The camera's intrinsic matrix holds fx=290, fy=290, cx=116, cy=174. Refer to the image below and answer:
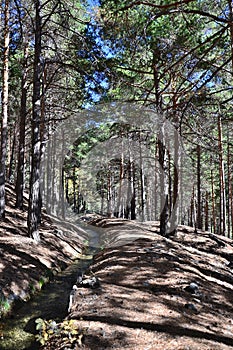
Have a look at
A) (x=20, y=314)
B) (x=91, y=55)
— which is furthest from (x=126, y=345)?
(x=91, y=55)

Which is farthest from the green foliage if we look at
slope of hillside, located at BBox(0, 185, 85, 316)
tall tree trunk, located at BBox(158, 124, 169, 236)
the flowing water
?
tall tree trunk, located at BBox(158, 124, 169, 236)

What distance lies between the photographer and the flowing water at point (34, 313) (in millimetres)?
4914

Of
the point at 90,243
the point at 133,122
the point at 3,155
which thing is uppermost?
the point at 133,122

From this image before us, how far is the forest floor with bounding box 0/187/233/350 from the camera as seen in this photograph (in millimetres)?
4387

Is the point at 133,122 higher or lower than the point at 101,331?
higher

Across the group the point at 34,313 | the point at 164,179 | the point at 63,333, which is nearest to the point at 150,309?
the point at 63,333

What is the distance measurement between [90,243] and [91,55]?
1107cm

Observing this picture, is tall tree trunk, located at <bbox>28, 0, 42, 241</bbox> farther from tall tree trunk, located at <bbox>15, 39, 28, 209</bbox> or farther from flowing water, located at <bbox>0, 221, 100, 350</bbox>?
tall tree trunk, located at <bbox>15, 39, 28, 209</bbox>

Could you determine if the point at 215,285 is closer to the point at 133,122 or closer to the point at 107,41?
the point at 107,41

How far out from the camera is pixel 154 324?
15.7 ft

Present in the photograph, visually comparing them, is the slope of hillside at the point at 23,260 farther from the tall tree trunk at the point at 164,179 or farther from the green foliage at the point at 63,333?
the tall tree trunk at the point at 164,179

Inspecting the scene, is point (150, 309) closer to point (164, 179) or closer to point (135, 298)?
point (135, 298)

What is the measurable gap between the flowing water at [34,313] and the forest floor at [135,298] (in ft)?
0.81

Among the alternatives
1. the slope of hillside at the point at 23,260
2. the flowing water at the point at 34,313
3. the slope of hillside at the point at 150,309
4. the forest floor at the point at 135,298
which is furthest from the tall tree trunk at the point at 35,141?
the slope of hillside at the point at 150,309
